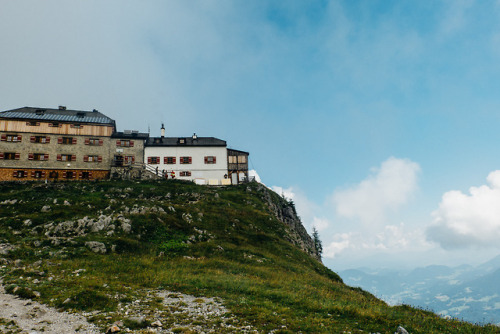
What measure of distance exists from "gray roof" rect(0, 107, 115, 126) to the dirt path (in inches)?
2063

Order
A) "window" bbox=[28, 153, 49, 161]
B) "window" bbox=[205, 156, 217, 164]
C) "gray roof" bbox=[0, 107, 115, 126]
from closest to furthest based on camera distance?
1. "window" bbox=[28, 153, 49, 161]
2. "gray roof" bbox=[0, 107, 115, 126]
3. "window" bbox=[205, 156, 217, 164]

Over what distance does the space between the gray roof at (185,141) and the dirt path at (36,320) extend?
51834mm

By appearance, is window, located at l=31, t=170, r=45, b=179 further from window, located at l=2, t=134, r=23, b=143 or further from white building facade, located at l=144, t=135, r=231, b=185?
white building facade, located at l=144, t=135, r=231, b=185

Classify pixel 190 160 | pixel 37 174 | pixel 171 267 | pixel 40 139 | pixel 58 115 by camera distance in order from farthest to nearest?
pixel 190 160 < pixel 58 115 < pixel 40 139 < pixel 37 174 < pixel 171 267

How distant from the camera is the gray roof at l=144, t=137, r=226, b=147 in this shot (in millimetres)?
64375

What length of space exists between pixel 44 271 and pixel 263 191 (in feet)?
144

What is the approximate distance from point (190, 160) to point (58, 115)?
28.6 m

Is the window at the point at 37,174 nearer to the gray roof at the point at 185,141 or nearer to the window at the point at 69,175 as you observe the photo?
the window at the point at 69,175

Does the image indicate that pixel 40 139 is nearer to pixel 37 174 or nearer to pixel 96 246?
pixel 37 174

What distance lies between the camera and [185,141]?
2613 inches

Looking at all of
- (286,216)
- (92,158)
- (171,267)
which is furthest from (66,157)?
(286,216)

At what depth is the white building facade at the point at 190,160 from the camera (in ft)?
204

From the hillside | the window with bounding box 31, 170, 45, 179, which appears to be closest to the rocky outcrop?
the hillside

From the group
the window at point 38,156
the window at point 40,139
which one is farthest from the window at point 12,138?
the window at point 38,156
